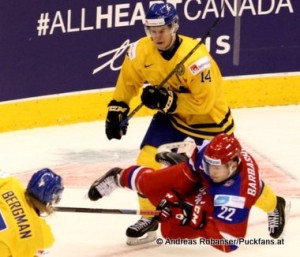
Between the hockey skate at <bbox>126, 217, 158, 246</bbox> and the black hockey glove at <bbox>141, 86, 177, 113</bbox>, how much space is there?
22.6 inches

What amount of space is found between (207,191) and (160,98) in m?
0.57

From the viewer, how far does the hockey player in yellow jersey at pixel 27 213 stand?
4.13m

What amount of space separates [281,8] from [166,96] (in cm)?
292

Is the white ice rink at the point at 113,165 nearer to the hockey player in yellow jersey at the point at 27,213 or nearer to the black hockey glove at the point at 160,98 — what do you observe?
the black hockey glove at the point at 160,98

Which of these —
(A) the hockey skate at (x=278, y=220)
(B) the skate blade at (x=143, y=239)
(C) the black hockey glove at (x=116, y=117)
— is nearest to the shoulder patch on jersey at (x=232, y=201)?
(A) the hockey skate at (x=278, y=220)

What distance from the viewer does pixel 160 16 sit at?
17.3 ft

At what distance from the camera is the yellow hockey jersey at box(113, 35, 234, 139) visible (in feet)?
17.6

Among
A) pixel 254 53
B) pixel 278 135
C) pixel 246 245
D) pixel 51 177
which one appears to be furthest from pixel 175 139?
pixel 254 53

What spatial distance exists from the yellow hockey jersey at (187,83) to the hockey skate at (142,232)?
0.50 meters

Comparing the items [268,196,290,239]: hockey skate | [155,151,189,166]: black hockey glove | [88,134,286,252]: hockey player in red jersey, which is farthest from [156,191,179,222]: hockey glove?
[268,196,290,239]: hockey skate

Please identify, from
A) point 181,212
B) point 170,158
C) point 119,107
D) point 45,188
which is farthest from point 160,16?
point 45,188

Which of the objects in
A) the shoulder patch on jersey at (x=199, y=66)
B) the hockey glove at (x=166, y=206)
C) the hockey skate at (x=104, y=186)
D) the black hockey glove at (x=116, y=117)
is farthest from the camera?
the black hockey glove at (x=116, y=117)

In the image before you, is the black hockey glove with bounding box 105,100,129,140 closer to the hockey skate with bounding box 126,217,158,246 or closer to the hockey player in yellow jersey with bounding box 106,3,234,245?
the hockey player in yellow jersey with bounding box 106,3,234,245

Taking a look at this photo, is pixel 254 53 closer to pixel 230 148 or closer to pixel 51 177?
pixel 230 148
